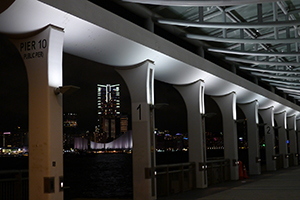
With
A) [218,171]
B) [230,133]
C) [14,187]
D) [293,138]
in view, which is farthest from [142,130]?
[293,138]

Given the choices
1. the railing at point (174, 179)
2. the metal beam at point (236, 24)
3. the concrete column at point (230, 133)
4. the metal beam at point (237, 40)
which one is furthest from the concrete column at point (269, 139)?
the metal beam at point (236, 24)

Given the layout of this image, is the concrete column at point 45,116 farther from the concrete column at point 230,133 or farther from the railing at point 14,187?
the concrete column at point 230,133

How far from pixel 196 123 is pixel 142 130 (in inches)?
175

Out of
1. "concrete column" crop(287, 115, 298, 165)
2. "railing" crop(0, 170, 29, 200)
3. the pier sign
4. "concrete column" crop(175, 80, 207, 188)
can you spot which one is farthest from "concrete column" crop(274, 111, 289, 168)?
the pier sign

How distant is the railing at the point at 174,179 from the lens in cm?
1312

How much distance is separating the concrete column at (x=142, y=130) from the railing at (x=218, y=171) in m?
5.45

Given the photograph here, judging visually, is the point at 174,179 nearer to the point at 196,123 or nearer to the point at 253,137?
the point at 196,123

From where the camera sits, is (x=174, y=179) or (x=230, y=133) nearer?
(x=174, y=179)

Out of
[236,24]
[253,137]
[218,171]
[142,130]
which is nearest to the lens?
[236,24]

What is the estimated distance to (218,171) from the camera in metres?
18.3

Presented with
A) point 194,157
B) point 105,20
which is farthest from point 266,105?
point 105,20

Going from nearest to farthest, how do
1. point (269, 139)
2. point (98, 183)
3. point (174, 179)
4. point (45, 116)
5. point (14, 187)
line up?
point (45, 116)
point (14, 187)
point (174, 179)
point (269, 139)
point (98, 183)

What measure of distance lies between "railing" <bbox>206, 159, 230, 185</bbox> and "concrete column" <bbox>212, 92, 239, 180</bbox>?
0.37 metres

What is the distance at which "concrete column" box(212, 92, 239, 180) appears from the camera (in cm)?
1958
